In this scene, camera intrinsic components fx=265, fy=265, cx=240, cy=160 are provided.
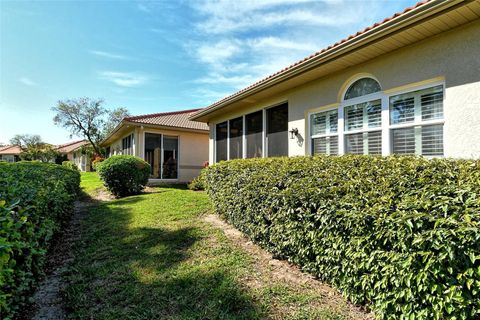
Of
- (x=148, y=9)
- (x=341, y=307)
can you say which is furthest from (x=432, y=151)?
(x=148, y=9)

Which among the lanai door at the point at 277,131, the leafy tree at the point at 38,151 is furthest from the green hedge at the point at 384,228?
the leafy tree at the point at 38,151

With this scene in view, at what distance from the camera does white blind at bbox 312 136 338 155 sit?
6.52m

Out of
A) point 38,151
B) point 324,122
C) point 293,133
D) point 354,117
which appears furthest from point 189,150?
point 38,151

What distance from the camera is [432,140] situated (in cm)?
477

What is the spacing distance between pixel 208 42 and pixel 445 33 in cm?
862

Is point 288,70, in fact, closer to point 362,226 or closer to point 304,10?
point 304,10

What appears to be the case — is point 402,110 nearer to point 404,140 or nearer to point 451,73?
point 404,140

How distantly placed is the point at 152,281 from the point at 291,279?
6.31 ft

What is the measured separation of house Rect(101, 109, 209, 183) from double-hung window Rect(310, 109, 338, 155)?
998 centimetres

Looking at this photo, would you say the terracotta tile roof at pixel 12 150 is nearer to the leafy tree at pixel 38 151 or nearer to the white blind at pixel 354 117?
the leafy tree at pixel 38 151

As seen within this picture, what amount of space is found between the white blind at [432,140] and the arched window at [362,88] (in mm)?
1299

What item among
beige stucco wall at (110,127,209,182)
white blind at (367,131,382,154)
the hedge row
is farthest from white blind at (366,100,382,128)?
beige stucco wall at (110,127,209,182)

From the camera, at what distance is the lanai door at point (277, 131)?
8062 millimetres

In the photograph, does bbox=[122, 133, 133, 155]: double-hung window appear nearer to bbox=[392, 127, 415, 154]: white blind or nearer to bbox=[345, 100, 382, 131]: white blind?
bbox=[345, 100, 382, 131]: white blind
